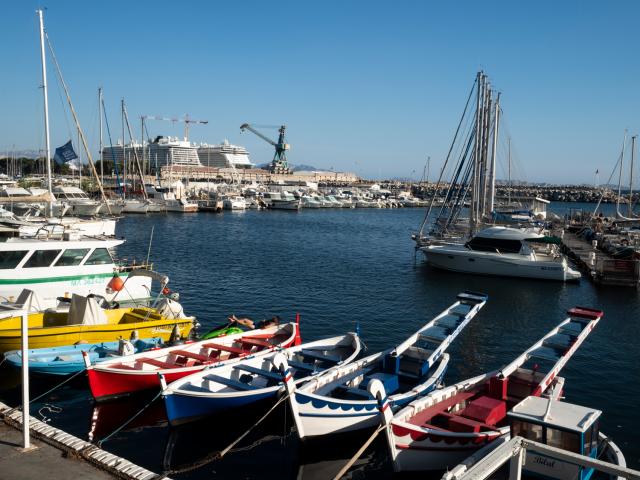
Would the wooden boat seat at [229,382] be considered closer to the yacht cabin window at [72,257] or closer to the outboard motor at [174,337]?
the outboard motor at [174,337]

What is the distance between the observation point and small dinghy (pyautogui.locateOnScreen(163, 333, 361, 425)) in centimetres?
1326

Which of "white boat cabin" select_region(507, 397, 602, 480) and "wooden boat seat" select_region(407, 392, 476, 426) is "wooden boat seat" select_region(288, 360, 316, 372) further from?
"white boat cabin" select_region(507, 397, 602, 480)

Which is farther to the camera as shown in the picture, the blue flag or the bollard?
the blue flag

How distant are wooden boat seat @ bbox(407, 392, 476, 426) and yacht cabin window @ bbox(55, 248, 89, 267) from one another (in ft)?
50.3

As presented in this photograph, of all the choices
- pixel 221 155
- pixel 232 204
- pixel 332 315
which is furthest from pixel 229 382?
pixel 221 155

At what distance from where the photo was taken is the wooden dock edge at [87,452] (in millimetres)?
9656

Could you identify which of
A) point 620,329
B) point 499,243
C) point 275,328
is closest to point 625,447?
point 275,328

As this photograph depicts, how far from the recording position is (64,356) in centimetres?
1630

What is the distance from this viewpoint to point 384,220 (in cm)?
9212

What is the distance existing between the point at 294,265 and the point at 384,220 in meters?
52.1

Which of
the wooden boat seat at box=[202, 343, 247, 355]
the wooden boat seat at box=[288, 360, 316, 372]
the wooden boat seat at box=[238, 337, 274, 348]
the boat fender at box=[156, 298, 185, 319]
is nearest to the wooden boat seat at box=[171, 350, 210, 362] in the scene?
the wooden boat seat at box=[202, 343, 247, 355]

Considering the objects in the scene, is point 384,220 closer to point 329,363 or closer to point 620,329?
point 620,329

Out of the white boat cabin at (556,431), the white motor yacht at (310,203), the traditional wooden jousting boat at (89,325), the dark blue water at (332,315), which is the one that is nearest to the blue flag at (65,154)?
the dark blue water at (332,315)

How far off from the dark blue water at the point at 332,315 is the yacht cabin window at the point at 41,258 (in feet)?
21.5
